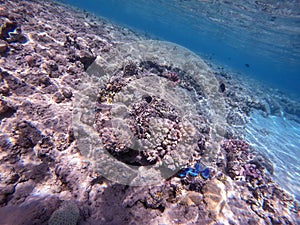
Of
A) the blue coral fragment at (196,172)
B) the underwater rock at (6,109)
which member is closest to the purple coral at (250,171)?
the blue coral fragment at (196,172)

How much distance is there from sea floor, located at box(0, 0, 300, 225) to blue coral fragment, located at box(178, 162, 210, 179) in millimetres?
25

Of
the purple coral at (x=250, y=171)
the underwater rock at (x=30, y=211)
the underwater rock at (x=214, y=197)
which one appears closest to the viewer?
the underwater rock at (x=30, y=211)

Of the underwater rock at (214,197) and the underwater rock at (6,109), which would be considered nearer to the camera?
the underwater rock at (214,197)

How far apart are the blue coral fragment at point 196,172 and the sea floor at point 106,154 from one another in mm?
25

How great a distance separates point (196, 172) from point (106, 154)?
7.35ft

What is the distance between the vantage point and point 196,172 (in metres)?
4.24

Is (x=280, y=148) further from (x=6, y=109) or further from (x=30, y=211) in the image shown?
(x=6, y=109)

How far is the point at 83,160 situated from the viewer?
3746 millimetres

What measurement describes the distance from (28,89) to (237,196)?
20.6ft

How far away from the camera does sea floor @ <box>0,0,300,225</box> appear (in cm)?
326

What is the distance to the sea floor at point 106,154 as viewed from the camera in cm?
326

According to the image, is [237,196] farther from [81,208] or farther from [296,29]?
[296,29]

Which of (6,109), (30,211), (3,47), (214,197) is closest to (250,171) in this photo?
(214,197)

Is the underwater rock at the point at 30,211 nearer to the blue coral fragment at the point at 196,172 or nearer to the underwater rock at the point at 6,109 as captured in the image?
the underwater rock at the point at 6,109
